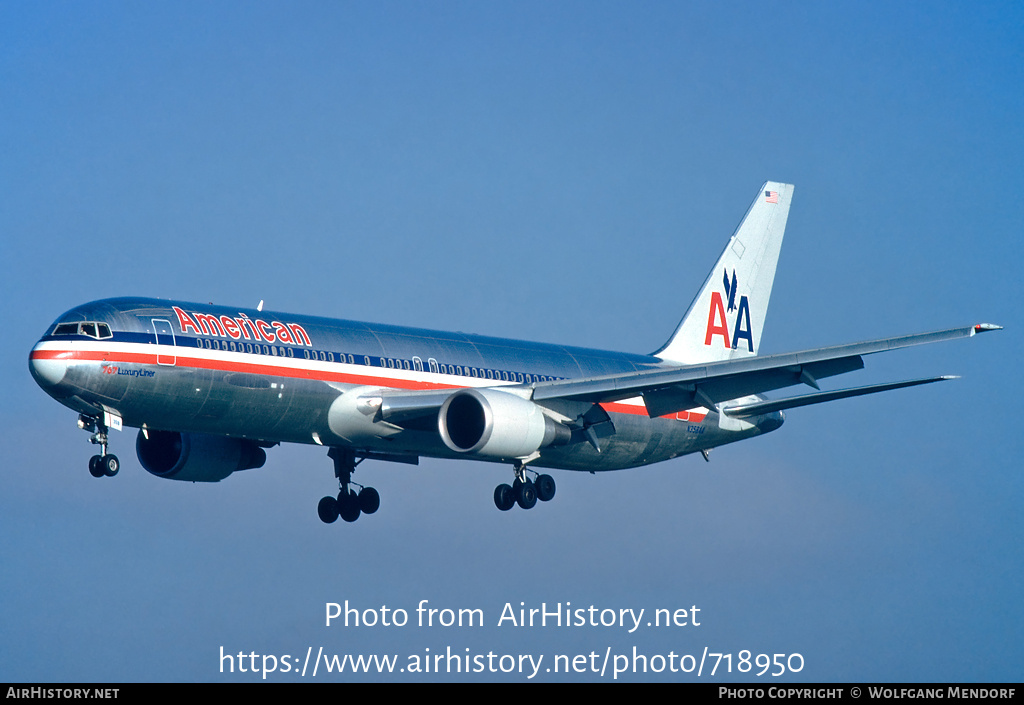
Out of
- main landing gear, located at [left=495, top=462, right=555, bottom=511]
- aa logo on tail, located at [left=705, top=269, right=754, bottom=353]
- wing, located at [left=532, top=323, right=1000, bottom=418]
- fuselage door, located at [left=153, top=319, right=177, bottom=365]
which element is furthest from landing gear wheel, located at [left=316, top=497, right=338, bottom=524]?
aa logo on tail, located at [left=705, top=269, right=754, bottom=353]

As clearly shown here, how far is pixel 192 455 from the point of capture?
147 feet

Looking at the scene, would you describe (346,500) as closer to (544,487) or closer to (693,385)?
(544,487)

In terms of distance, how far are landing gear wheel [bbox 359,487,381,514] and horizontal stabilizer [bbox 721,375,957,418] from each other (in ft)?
40.6

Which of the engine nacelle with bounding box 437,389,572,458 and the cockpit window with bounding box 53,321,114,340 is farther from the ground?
the cockpit window with bounding box 53,321,114,340

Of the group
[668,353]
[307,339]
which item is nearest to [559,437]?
[307,339]

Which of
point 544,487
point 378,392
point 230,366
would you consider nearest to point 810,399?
point 544,487

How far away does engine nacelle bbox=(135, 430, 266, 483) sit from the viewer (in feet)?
147

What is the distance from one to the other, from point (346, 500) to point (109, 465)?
11.9m

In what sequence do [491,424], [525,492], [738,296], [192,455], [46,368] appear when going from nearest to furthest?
1. [46,368]
2. [491,424]
3. [525,492]
4. [192,455]
5. [738,296]

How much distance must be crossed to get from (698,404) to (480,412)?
679 centimetres

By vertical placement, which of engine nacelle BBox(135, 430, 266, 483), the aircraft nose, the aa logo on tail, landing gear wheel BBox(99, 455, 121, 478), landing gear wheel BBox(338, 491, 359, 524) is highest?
the aa logo on tail

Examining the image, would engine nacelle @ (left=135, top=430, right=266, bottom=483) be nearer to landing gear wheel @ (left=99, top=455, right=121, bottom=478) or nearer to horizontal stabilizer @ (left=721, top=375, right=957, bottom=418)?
landing gear wheel @ (left=99, top=455, right=121, bottom=478)

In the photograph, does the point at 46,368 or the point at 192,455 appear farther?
the point at 192,455

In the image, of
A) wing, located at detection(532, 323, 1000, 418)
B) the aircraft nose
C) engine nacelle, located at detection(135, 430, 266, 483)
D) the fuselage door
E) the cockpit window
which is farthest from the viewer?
engine nacelle, located at detection(135, 430, 266, 483)
